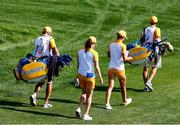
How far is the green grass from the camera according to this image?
14117mm

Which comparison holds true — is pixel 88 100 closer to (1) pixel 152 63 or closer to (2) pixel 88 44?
(2) pixel 88 44

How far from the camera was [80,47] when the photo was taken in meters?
25.2

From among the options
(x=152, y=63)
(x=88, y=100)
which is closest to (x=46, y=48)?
(x=88, y=100)

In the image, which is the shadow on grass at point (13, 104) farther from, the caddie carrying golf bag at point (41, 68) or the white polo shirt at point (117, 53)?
the white polo shirt at point (117, 53)

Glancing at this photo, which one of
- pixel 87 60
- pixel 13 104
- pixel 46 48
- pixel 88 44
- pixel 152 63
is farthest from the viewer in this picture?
pixel 152 63

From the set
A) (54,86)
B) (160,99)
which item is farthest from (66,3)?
(160,99)

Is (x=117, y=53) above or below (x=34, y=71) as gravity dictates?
above

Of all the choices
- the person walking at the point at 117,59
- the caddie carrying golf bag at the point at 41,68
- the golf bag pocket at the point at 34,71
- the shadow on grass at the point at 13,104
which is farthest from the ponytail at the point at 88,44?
the shadow on grass at the point at 13,104

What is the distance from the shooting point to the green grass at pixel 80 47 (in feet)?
46.3

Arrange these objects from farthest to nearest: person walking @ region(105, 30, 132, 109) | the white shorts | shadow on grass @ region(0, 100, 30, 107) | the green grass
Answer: the white shorts, shadow on grass @ region(0, 100, 30, 107), person walking @ region(105, 30, 132, 109), the green grass

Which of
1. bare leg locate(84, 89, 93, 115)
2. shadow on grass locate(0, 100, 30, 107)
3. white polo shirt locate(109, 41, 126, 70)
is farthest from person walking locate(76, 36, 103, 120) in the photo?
shadow on grass locate(0, 100, 30, 107)

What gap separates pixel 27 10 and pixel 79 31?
20.0 ft

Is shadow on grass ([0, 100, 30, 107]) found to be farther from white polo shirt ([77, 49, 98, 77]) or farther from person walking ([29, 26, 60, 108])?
white polo shirt ([77, 49, 98, 77])

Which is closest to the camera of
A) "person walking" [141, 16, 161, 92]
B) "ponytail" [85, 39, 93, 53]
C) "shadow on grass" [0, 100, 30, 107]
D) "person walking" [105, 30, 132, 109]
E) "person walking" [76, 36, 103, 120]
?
"ponytail" [85, 39, 93, 53]
